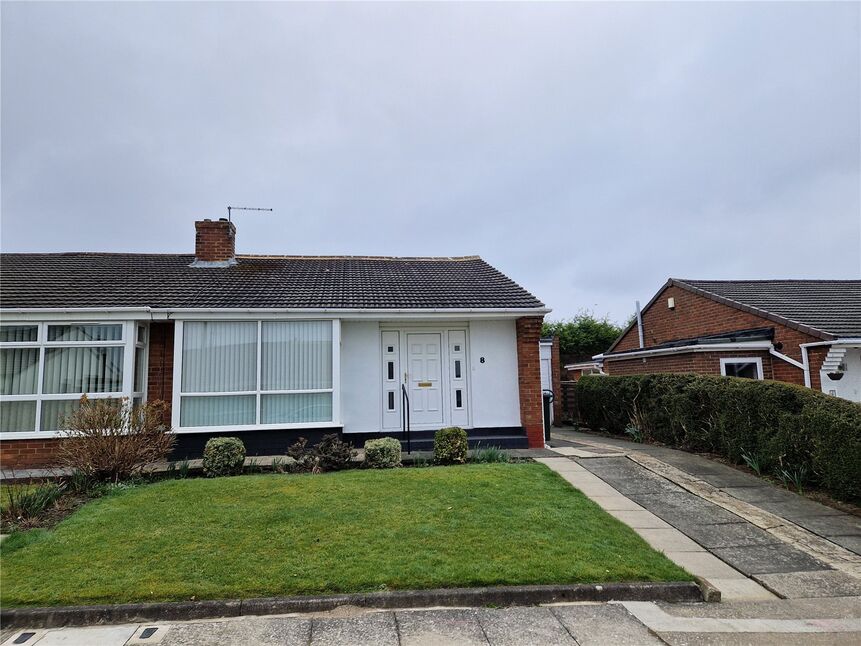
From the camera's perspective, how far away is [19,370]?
8156mm

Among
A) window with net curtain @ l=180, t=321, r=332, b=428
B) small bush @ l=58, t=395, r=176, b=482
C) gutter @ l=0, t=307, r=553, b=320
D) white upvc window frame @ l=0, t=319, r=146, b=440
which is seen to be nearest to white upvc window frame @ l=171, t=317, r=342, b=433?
window with net curtain @ l=180, t=321, r=332, b=428

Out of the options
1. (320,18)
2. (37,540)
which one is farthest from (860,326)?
(37,540)

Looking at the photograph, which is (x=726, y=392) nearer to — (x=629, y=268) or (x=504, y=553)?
(x=504, y=553)

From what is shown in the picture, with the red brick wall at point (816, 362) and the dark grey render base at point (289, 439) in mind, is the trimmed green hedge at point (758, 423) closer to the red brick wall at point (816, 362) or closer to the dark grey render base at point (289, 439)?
the dark grey render base at point (289, 439)

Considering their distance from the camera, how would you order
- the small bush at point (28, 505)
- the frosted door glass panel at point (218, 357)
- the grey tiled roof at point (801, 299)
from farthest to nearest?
the grey tiled roof at point (801, 299) → the frosted door glass panel at point (218, 357) → the small bush at point (28, 505)

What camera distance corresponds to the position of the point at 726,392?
811cm

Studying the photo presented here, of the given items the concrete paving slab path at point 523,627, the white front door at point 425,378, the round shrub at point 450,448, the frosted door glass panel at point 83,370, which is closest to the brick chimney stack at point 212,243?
the frosted door glass panel at point 83,370

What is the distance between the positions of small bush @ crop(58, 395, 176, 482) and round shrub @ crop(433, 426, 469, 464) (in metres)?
4.50

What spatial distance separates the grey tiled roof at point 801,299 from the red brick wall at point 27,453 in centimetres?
1572

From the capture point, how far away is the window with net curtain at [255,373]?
28.0 feet

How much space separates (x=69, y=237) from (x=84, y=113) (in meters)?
7.09

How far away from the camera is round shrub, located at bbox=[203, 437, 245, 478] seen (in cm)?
721

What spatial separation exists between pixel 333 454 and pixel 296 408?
1689mm

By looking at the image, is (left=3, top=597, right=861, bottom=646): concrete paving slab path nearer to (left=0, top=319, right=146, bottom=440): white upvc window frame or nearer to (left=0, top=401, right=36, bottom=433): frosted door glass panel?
(left=0, top=319, right=146, bottom=440): white upvc window frame
